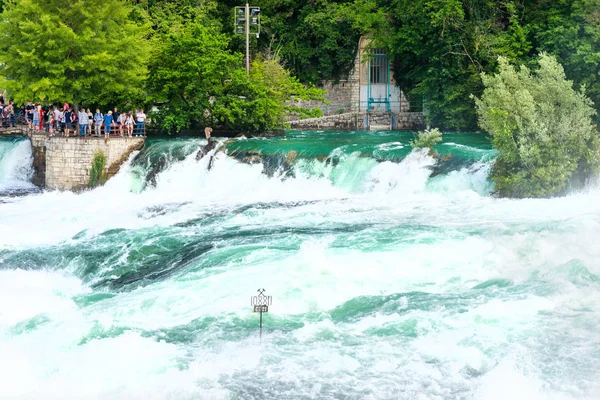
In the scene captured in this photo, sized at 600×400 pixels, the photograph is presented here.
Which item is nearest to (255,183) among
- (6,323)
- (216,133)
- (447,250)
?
(216,133)

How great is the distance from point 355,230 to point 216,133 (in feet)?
43.1

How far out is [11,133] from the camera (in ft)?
107

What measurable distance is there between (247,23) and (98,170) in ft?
30.0

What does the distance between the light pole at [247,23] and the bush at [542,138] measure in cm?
1256

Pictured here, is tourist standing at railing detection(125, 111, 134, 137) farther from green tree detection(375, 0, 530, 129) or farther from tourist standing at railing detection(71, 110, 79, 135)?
green tree detection(375, 0, 530, 129)

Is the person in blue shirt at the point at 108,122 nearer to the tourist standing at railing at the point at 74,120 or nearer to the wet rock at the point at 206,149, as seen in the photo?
the tourist standing at railing at the point at 74,120

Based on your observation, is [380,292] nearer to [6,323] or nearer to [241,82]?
[6,323]

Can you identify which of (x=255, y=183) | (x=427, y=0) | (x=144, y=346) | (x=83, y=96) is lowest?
(x=144, y=346)

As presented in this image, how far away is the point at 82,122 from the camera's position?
1160 inches

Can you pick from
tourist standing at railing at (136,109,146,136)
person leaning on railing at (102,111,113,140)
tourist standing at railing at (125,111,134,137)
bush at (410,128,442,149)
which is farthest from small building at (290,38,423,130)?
bush at (410,128,442,149)

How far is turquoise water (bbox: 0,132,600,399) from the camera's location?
1277 cm

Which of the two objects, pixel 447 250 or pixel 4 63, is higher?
pixel 4 63

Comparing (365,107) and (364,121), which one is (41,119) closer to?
(364,121)

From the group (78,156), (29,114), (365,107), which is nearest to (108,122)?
(78,156)
